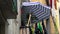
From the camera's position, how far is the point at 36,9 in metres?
13.8

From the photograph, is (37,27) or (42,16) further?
(37,27)

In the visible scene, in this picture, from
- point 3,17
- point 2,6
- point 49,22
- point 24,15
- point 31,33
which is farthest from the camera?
point 49,22

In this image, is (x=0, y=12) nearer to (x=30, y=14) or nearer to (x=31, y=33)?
(x=30, y=14)

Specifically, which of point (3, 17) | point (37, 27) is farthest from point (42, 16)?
point (3, 17)

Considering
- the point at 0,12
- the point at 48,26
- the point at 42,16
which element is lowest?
the point at 48,26

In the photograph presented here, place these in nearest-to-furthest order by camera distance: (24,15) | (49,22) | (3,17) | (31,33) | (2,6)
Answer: (2,6), (3,17), (24,15), (31,33), (49,22)

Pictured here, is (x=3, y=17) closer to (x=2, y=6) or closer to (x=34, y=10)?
(x=2, y=6)

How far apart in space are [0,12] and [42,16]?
6337 mm

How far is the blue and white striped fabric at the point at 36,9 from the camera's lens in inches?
525

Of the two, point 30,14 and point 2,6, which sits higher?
point 2,6

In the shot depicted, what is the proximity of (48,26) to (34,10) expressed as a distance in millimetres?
7611

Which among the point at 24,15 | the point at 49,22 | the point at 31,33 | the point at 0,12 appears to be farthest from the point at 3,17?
the point at 49,22

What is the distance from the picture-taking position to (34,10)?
13695 mm

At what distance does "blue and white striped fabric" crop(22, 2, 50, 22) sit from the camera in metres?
13.3
